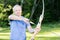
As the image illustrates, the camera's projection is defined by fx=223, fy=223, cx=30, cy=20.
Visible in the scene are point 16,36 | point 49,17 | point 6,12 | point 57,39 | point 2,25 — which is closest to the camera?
point 16,36

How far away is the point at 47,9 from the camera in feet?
51.8

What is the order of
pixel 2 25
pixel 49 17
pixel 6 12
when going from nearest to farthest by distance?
pixel 2 25 < pixel 6 12 < pixel 49 17

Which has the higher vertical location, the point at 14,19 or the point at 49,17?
the point at 14,19

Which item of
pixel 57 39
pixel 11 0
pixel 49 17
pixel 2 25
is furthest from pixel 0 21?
pixel 57 39

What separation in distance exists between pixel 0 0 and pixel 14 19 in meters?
11.3

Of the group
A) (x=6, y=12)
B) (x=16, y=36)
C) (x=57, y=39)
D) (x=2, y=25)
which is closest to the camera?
(x=16, y=36)

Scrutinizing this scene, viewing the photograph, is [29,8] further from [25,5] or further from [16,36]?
[16,36]

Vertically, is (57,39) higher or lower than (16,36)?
lower

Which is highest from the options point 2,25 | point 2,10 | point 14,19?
point 14,19

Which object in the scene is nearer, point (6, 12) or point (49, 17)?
point (6, 12)

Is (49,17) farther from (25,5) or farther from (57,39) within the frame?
(57,39)

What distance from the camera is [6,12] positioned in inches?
543

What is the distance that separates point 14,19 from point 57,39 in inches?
180

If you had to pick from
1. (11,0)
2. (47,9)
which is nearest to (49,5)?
(47,9)
